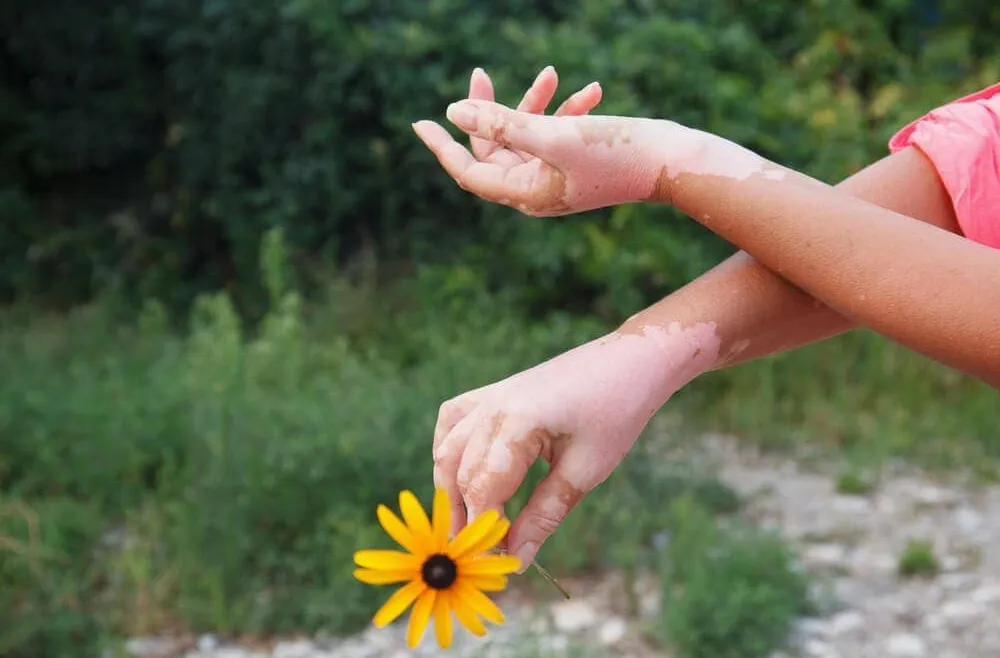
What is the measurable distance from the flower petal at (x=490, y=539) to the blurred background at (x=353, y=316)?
1.55 metres

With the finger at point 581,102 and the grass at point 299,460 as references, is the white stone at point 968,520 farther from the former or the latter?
the finger at point 581,102

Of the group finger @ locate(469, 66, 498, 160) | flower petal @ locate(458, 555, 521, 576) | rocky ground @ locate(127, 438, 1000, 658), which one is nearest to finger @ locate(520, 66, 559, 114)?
finger @ locate(469, 66, 498, 160)

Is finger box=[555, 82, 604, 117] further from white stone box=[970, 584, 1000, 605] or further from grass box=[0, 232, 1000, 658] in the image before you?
white stone box=[970, 584, 1000, 605]

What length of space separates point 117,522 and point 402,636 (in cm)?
85

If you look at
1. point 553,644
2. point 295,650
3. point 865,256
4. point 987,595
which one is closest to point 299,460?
point 295,650

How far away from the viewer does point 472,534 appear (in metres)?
1.04

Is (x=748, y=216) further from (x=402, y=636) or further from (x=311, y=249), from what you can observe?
(x=311, y=249)

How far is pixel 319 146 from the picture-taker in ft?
14.2

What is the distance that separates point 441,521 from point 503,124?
36 centimetres

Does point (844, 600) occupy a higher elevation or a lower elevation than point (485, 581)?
lower

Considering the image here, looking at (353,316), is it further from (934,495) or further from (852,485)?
(934,495)

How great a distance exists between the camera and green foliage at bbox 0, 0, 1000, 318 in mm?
3930

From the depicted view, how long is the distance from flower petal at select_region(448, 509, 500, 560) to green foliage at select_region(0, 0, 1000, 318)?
277 cm

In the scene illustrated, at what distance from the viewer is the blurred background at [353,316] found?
273 centimetres
